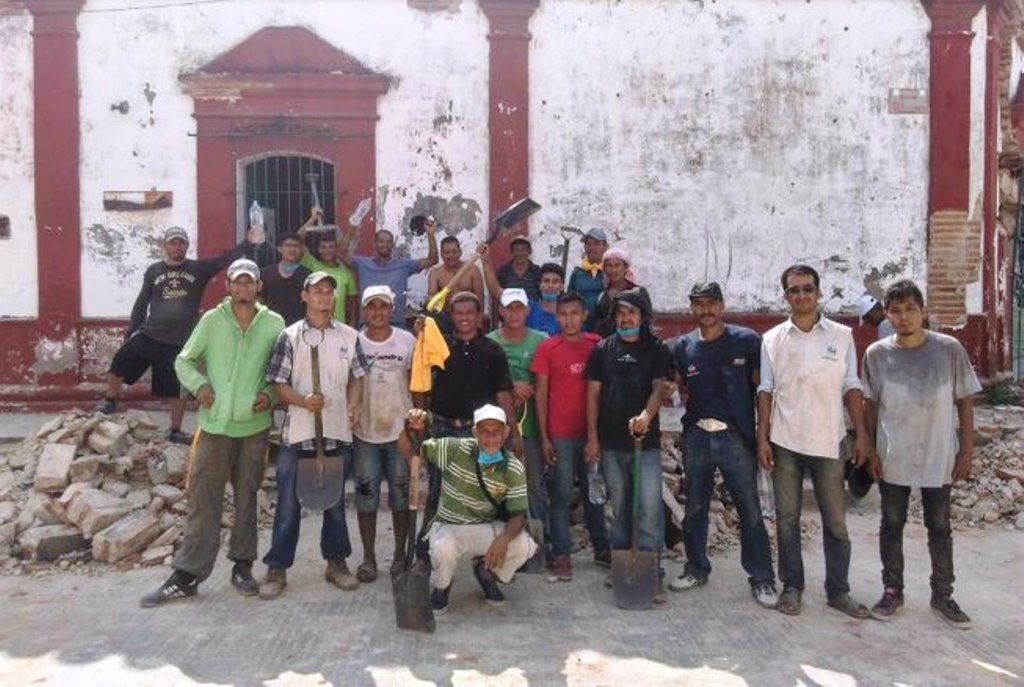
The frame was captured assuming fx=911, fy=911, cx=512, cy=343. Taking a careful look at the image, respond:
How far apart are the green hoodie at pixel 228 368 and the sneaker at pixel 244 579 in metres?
0.83

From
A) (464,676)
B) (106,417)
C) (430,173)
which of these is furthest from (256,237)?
(464,676)

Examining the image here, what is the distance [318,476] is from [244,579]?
2.63 ft

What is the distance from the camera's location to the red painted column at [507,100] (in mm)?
9398

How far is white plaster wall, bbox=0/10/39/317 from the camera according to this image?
364 inches

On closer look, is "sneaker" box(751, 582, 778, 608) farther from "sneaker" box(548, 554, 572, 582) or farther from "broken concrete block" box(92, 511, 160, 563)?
"broken concrete block" box(92, 511, 160, 563)

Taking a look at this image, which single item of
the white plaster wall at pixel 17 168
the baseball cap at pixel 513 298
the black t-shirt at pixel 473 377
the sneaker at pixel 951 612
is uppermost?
the white plaster wall at pixel 17 168

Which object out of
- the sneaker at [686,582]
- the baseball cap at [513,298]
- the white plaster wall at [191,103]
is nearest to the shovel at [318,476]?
the baseball cap at [513,298]

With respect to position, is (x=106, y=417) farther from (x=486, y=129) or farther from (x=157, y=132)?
(x=486, y=129)

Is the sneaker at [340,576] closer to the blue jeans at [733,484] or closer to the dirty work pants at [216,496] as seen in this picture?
the dirty work pants at [216,496]

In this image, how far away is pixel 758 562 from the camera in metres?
5.39

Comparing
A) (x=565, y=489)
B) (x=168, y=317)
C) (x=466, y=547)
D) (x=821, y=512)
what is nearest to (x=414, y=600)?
(x=466, y=547)

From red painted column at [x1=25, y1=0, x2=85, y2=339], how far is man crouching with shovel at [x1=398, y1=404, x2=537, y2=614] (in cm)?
589

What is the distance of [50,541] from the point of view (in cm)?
621

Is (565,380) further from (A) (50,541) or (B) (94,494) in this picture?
(A) (50,541)
